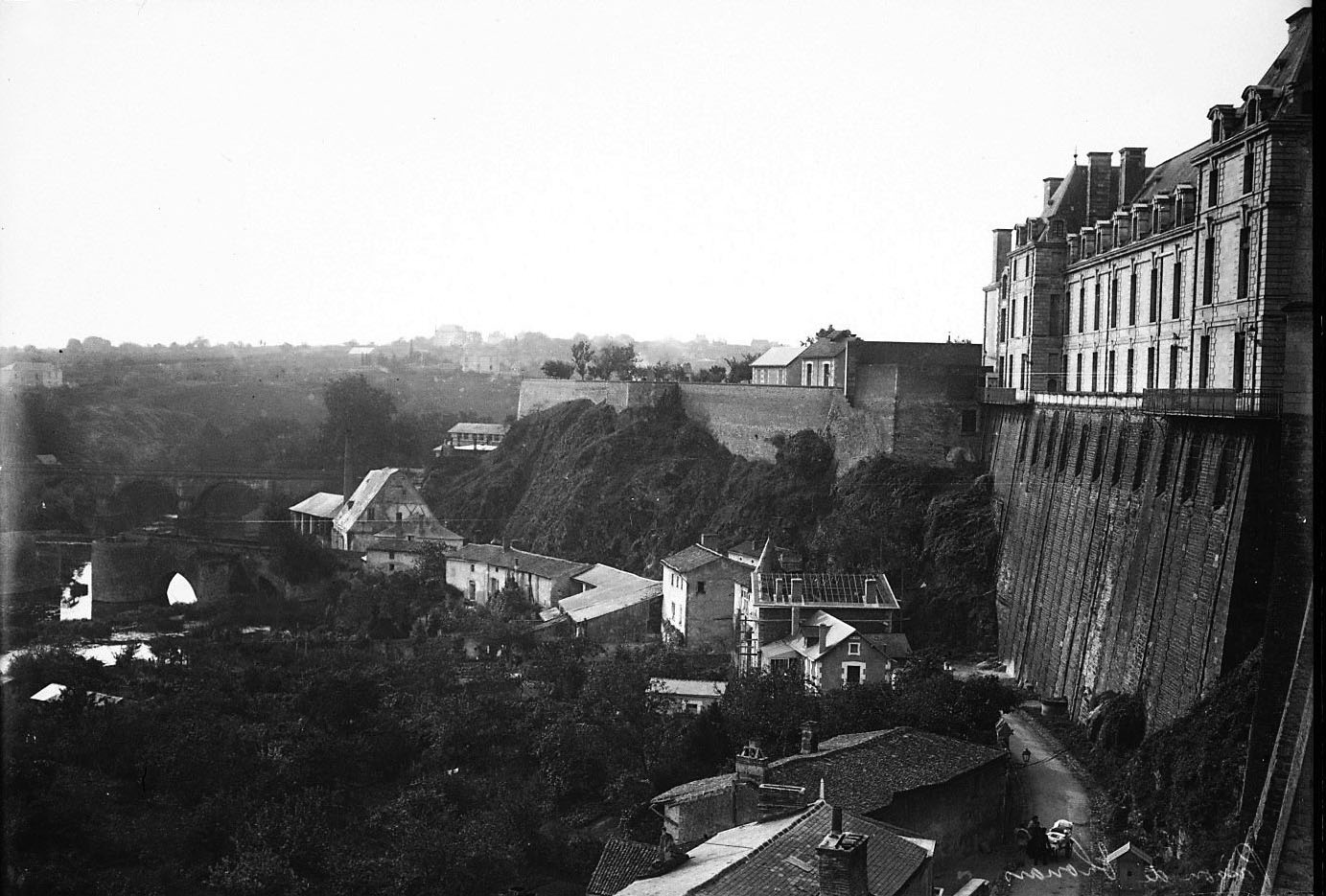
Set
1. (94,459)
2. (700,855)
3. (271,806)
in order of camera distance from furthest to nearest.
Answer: (94,459) → (271,806) → (700,855)

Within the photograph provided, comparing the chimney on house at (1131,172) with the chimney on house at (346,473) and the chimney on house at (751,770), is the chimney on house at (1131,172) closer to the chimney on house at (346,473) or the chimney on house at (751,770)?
the chimney on house at (751,770)

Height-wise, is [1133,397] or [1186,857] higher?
[1133,397]

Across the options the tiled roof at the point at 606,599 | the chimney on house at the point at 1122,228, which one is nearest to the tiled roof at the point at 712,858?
the chimney on house at the point at 1122,228

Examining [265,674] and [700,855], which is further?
[265,674]

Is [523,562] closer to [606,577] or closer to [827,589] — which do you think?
[606,577]

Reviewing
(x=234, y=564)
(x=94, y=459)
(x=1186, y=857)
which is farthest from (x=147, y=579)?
(x=1186, y=857)

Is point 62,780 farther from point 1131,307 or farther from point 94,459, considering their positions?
point 94,459
